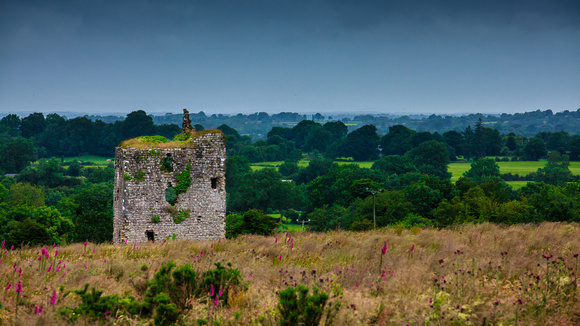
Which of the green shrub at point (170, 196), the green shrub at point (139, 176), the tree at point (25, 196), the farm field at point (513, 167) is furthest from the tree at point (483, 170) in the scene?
the green shrub at point (139, 176)

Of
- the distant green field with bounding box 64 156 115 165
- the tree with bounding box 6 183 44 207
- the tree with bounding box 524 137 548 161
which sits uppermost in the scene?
the tree with bounding box 524 137 548 161

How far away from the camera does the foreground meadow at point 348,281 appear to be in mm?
6016

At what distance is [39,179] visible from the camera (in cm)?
7525

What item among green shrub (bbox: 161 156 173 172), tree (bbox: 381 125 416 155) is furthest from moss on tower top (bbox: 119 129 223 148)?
tree (bbox: 381 125 416 155)

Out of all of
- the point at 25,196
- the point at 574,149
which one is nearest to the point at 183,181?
the point at 25,196

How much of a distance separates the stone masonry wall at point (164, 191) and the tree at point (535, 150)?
340 feet

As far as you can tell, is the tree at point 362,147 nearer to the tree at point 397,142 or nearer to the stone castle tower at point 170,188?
the tree at point 397,142

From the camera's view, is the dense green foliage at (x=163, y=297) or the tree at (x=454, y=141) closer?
the dense green foliage at (x=163, y=297)

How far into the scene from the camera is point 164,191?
20.1 m

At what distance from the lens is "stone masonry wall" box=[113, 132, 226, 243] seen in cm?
1984

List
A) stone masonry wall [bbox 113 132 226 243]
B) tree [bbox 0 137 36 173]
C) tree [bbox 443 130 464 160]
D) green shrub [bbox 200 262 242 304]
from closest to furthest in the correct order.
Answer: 1. green shrub [bbox 200 262 242 304]
2. stone masonry wall [bbox 113 132 226 243]
3. tree [bbox 0 137 36 173]
4. tree [bbox 443 130 464 160]

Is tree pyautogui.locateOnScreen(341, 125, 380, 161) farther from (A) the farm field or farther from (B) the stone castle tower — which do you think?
(B) the stone castle tower

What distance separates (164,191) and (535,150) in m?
107

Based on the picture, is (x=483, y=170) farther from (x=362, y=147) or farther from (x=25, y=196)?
(x=25, y=196)
